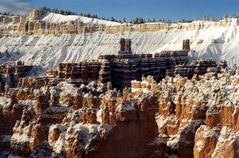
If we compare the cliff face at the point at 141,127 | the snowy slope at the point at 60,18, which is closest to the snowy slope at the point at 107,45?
the snowy slope at the point at 60,18

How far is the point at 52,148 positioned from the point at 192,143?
17.6 feet

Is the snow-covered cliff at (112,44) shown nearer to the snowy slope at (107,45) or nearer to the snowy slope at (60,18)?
the snowy slope at (107,45)

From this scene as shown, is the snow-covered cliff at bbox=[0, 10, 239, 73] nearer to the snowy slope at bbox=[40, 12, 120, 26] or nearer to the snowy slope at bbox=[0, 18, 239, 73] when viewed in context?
the snowy slope at bbox=[0, 18, 239, 73]

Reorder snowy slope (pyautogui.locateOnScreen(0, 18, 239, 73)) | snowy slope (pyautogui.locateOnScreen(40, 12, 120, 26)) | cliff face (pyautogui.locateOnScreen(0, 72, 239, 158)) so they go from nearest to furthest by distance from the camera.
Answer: cliff face (pyautogui.locateOnScreen(0, 72, 239, 158)) → snowy slope (pyautogui.locateOnScreen(0, 18, 239, 73)) → snowy slope (pyautogui.locateOnScreen(40, 12, 120, 26))

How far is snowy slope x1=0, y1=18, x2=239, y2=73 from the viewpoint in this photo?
78.6 meters

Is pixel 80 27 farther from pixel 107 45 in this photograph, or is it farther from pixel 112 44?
pixel 112 44

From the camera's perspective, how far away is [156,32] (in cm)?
9719

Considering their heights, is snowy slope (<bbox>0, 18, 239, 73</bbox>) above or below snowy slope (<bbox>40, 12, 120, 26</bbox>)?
below

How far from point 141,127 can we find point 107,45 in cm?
7293

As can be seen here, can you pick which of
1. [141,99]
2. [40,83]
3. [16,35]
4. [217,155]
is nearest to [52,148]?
[141,99]

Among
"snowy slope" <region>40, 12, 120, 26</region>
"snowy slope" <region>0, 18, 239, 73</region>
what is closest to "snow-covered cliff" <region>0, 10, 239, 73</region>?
"snowy slope" <region>0, 18, 239, 73</region>

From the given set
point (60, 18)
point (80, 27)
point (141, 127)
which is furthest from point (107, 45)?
point (141, 127)

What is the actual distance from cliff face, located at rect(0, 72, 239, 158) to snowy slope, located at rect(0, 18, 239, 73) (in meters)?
45.8

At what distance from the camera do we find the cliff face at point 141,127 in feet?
68.9
